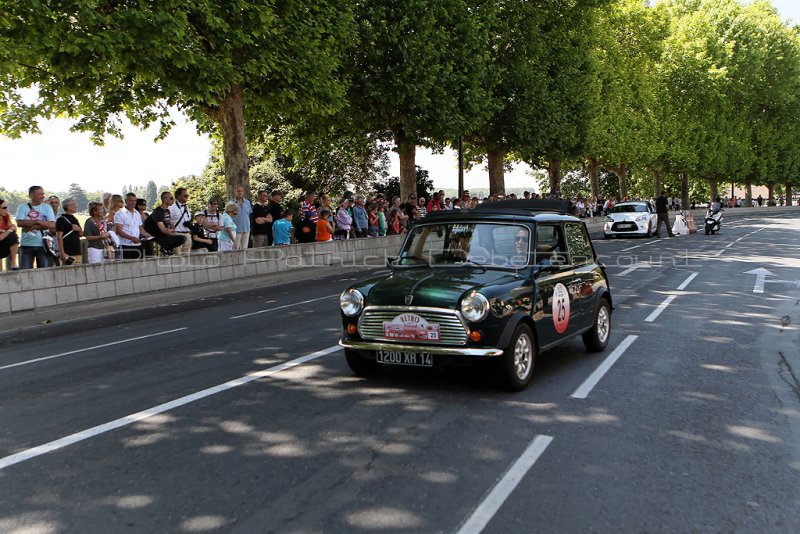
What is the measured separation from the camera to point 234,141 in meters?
20.6

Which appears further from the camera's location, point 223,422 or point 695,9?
point 695,9

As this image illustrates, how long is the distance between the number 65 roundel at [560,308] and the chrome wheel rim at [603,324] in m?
1.11

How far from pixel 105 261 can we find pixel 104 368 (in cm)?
663

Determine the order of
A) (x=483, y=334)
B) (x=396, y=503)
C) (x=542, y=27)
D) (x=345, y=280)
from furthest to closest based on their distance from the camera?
(x=542, y=27) → (x=345, y=280) → (x=483, y=334) → (x=396, y=503)

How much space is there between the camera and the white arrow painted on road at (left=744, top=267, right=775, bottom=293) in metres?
14.3

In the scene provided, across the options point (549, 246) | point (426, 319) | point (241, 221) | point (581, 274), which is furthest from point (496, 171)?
point (426, 319)

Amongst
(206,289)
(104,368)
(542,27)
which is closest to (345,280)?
(206,289)

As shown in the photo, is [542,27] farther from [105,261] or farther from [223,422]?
[223,422]

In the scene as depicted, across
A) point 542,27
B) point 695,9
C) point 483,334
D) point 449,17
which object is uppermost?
point 695,9

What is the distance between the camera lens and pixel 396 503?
13.8ft

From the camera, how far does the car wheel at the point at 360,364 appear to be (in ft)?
23.7

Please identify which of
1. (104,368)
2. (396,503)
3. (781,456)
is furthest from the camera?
(104,368)

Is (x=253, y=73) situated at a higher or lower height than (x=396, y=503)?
higher

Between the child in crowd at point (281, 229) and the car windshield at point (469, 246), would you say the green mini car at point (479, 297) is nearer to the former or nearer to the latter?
the car windshield at point (469, 246)
